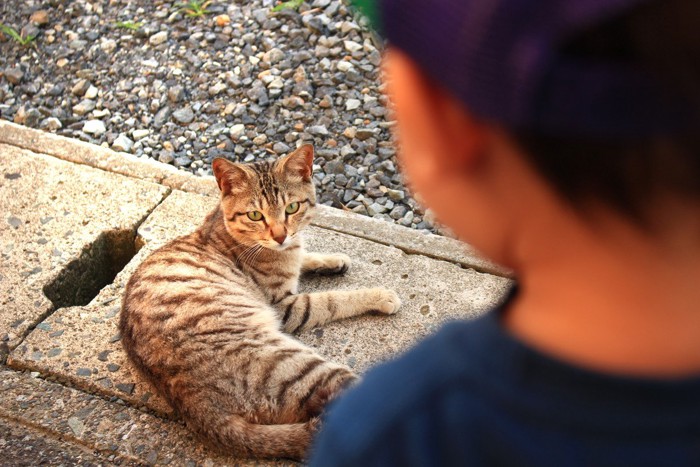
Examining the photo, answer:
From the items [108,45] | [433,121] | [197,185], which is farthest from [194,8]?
[433,121]

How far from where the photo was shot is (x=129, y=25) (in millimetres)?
5418

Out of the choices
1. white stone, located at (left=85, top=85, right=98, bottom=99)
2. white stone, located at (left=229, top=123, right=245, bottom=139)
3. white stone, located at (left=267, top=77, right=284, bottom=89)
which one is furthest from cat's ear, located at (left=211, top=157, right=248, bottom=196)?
Answer: white stone, located at (left=85, top=85, right=98, bottom=99)

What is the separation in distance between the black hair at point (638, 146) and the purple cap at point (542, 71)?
0.01 m

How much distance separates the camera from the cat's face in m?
3.44

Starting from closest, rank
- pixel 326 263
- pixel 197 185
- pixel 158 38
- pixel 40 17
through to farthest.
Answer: pixel 326 263 → pixel 197 185 → pixel 158 38 → pixel 40 17

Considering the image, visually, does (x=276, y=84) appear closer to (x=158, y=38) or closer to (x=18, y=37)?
(x=158, y=38)

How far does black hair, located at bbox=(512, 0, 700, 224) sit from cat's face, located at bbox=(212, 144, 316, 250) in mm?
2691

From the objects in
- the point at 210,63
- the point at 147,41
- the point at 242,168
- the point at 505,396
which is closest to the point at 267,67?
the point at 210,63

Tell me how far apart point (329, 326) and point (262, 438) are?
0.75 meters

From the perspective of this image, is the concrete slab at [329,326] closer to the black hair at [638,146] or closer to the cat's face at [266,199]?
the cat's face at [266,199]

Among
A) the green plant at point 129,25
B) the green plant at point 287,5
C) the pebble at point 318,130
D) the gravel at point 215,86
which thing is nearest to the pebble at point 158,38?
the gravel at point 215,86

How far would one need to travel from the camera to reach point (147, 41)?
5.37 m

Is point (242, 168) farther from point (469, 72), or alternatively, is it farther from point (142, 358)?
point (469, 72)

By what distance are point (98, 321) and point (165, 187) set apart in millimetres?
929
